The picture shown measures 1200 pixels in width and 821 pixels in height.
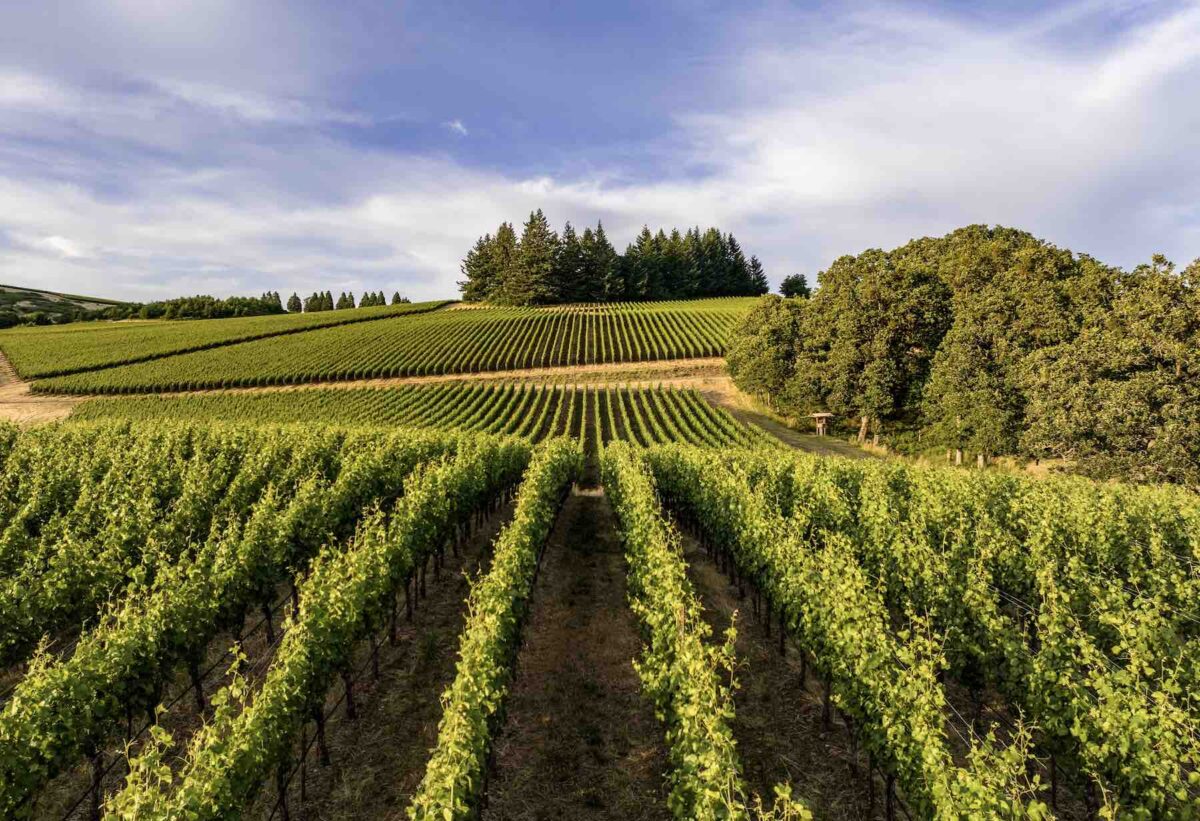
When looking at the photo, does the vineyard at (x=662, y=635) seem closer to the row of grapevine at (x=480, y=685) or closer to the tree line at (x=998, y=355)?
the row of grapevine at (x=480, y=685)

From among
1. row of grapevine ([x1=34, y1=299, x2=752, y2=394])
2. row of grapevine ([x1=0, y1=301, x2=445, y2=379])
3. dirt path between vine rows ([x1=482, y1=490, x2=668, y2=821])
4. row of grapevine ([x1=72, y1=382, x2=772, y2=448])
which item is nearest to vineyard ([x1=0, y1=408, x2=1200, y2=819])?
dirt path between vine rows ([x1=482, y1=490, x2=668, y2=821])

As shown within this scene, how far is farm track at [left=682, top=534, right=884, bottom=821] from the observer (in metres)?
8.16

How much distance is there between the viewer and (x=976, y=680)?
9.20m

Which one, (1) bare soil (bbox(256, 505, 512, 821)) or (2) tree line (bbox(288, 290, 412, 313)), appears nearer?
(1) bare soil (bbox(256, 505, 512, 821))

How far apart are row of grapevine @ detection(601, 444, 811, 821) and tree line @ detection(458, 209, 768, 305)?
277ft

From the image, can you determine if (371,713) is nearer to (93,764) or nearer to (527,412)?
(93,764)

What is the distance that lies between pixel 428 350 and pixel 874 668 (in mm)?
58720

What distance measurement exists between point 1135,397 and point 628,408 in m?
29.9

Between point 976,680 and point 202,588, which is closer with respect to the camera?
point 976,680

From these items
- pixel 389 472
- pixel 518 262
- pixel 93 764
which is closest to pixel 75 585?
pixel 93 764

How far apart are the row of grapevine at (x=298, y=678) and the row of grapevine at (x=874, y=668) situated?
25.1ft

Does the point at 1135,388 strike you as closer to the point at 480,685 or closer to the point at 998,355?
the point at 998,355

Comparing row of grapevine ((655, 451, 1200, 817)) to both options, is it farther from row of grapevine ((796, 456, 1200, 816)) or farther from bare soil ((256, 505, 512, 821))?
bare soil ((256, 505, 512, 821))

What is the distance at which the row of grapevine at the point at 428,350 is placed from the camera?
5262 cm
